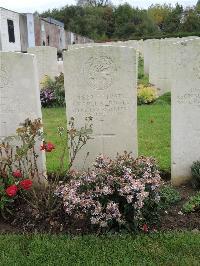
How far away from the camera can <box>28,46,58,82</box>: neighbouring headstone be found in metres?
13.0

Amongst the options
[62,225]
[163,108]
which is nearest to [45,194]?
[62,225]

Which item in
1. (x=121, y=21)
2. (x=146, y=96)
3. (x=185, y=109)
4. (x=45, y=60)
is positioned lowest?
(x=146, y=96)

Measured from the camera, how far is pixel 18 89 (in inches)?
204

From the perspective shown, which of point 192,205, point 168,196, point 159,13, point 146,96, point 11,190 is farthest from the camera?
point 159,13

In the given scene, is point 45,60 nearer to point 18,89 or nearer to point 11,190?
point 18,89

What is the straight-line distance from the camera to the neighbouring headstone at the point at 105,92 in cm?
512

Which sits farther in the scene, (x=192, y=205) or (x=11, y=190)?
(x=192, y=205)

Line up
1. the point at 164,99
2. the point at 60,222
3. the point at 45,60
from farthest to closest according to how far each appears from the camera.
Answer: the point at 45,60 < the point at 164,99 < the point at 60,222

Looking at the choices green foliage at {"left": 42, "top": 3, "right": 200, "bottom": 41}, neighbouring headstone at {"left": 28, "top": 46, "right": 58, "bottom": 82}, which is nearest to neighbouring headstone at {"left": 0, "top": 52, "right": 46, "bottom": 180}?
neighbouring headstone at {"left": 28, "top": 46, "right": 58, "bottom": 82}

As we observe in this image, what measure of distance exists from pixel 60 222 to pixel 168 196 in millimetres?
1373

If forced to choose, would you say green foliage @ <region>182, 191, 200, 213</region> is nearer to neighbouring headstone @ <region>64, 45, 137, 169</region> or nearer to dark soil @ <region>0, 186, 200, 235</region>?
dark soil @ <region>0, 186, 200, 235</region>

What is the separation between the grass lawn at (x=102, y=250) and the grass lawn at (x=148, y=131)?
76.8 inches

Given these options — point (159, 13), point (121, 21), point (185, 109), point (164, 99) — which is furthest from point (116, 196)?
point (159, 13)

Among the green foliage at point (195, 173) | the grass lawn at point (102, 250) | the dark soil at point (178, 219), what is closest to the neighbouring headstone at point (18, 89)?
the grass lawn at point (102, 250)
